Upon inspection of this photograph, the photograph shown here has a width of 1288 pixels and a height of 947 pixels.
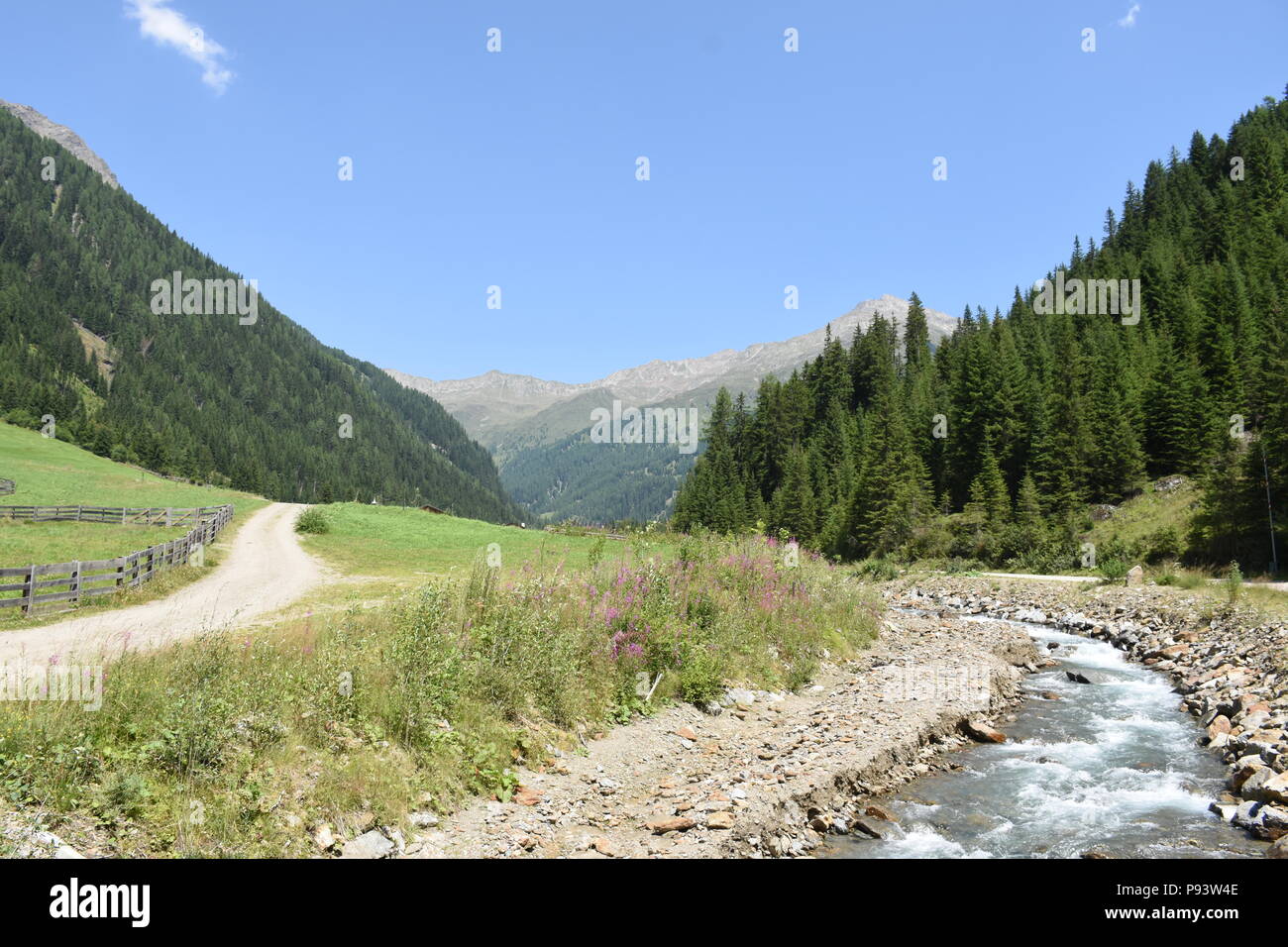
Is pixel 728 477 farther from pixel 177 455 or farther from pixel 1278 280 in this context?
pixel 177 455

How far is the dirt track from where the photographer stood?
13.1 m

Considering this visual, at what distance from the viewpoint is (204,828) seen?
6270 millimetres

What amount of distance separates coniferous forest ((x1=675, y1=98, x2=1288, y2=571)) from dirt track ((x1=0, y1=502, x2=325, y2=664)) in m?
17.2

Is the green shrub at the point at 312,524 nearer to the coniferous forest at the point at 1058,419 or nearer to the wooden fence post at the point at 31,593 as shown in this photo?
the wooden fence post at the point at 31,593

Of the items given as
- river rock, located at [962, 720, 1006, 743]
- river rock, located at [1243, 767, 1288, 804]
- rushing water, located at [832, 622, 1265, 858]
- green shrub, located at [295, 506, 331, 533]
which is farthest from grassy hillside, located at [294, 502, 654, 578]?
river rock, located at [1243, 767, 1288, 804]

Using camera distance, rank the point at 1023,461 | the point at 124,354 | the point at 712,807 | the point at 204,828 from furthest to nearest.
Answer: the point at 124,354 < the point at 1023,461 < the point at 712,807 < the point at 204,828

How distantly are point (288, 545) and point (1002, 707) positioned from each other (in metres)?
37.2

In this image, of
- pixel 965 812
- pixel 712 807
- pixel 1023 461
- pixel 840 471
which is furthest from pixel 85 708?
pixel 840 471

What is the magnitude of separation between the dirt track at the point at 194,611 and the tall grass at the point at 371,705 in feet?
7.13

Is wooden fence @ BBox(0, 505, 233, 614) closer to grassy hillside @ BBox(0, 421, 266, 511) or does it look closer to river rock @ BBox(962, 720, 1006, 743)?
river rock @ BBox(962, 720, 1006, 743)

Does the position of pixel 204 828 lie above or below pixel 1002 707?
above

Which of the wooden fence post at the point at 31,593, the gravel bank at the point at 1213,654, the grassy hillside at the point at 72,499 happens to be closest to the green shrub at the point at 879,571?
the gravel bank at the point at 1213,654
